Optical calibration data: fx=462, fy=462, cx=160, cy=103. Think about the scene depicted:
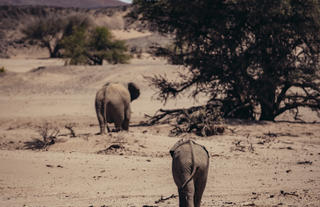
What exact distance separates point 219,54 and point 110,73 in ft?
39.4

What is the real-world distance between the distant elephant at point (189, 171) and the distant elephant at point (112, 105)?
619 centimetres

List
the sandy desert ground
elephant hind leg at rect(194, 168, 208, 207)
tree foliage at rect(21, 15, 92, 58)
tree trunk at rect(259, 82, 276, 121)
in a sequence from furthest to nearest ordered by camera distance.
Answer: tree foliage at rect(21, 15, 92, 58) < tree trunk at rect(259, 82, 276, 121) < the sandy desert ground < elephant hind leg at rect(194, 168, 208, 207)

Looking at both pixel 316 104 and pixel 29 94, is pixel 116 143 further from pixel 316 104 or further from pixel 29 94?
pixel 29 94

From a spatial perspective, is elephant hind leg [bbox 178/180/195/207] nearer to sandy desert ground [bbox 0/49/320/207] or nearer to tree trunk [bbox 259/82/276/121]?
sandy desert ground [bbox 0/49/320/207]

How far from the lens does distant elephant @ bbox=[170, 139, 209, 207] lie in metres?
4.87

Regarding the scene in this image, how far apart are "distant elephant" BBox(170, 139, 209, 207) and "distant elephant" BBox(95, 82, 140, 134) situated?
619 cm

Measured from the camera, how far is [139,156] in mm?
9398

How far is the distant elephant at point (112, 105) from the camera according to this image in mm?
11258

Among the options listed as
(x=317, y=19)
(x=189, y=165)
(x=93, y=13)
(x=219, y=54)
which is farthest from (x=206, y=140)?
(x=93, y=13)

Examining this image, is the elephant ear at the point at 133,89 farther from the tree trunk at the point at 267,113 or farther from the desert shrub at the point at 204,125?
the tree trunk at the point at 267,113

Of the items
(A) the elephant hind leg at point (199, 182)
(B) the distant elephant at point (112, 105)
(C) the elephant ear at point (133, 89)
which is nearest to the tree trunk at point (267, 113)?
(C) the elephant ear at point (133, 89)

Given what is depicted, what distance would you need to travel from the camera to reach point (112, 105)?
37.4ft

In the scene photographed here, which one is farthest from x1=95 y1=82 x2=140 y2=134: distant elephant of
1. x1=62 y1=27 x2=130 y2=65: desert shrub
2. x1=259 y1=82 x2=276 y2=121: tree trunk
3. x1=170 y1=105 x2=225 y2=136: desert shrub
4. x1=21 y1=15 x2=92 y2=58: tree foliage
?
x1=21 y1=15 x2=92 y2=58: tree foliage

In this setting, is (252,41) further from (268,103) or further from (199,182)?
(199,182)
